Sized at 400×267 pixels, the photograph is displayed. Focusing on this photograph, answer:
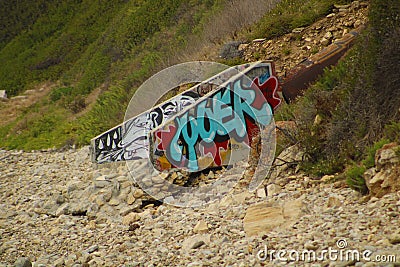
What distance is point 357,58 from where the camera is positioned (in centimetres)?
857

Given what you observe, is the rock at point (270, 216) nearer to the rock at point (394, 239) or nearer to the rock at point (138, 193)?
the rock at point (394, 239)

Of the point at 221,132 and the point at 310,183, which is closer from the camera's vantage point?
the point at 310,183

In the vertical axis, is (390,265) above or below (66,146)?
below

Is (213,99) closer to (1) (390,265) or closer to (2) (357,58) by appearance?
(2) (357,58)

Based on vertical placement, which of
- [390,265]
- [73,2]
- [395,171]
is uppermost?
[73,2]

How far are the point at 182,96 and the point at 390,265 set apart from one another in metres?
7.92

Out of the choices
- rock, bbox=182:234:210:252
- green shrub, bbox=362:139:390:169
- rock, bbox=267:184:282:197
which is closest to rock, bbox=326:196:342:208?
green shrub, bbox=362:139:390:169

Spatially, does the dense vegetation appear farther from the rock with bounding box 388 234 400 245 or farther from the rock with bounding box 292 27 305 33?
the rock with bounding box 292 27 305 33

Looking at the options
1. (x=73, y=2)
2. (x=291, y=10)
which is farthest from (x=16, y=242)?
(x=73, y=2)

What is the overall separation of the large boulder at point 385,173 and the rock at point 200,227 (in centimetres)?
232

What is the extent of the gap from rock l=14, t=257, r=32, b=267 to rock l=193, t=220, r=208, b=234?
2793 mm

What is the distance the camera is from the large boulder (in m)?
6.19

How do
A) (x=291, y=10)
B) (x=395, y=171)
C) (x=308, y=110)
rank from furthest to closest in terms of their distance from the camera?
1. (x=291, y=10)
2. (x=308, y=110)
3. (x=395, y=171)

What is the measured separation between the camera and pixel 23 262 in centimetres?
826
